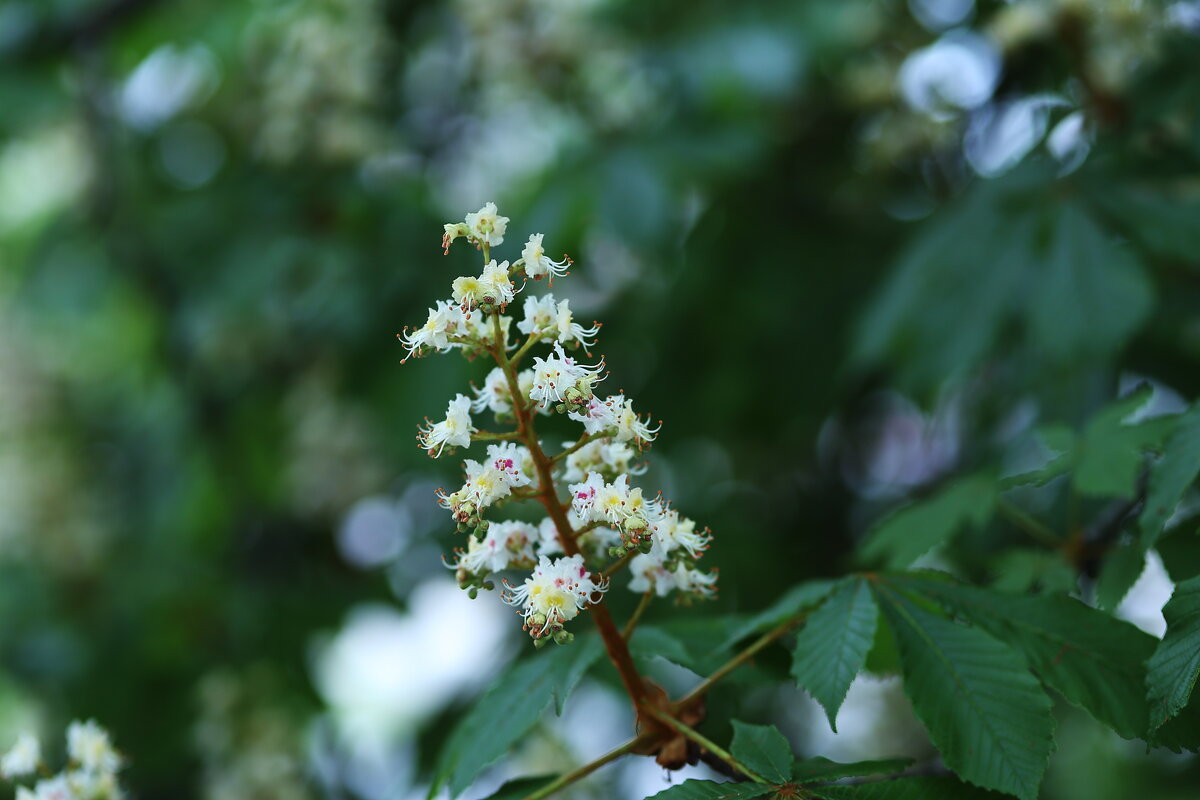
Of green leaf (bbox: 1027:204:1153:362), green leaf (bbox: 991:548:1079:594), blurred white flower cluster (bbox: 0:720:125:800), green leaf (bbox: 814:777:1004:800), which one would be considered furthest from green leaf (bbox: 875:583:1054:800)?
blurred white flower cluster (bbox: 0:720:125:800)

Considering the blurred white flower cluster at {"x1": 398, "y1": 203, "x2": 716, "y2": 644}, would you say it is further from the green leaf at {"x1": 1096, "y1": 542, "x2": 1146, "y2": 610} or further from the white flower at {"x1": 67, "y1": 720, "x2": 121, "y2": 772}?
the white flower at {"x1": 67, "y1": 720, "x2": 121, "y2": 772}

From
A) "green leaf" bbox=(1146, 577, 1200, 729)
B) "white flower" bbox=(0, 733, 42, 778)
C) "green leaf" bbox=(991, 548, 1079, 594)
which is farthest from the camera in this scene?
"white flower" bbox=(0, 733, 42, 778)

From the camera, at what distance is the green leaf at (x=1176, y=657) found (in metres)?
1.10

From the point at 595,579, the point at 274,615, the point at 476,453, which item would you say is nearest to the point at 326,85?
the point at 476,453

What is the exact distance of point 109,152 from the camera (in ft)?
12.9

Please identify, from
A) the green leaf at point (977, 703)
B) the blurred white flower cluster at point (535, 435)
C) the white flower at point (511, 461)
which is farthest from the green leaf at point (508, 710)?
the green leaf at point (977, 703)

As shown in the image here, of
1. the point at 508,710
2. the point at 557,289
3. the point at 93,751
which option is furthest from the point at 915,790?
the point at 557,289

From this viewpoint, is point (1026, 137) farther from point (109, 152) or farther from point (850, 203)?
point (109, 152)

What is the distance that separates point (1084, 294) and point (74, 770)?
202cm

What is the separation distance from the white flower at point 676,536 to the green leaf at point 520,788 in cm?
38

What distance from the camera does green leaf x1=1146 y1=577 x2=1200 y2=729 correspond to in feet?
3.59

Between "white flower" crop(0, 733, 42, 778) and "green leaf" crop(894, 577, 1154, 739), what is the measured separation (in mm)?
1274

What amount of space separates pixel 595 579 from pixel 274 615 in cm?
243

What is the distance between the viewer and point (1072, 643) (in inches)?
50.6
